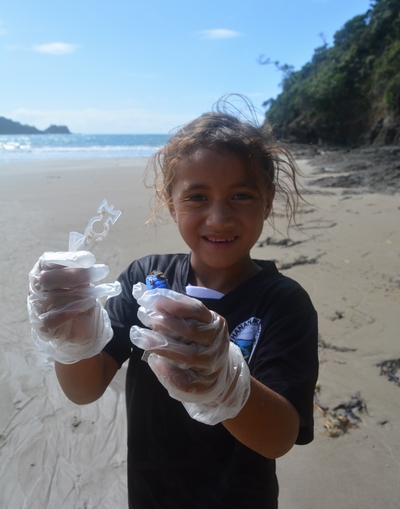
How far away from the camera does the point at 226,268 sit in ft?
4.16

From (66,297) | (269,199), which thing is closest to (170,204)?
(269,199)

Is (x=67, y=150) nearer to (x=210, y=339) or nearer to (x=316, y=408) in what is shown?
(x=316, y=408)

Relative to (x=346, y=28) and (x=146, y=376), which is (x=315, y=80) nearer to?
(x=346, y=28)

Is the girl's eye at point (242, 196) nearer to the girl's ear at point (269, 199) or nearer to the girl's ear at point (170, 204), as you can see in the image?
the girl's ear at point (269, 199)

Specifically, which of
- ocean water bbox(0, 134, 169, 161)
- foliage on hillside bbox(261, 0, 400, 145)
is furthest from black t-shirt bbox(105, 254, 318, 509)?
foliage on hillside bbox(261, 0, 400, 145)

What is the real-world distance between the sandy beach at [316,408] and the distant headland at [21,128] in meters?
65.6

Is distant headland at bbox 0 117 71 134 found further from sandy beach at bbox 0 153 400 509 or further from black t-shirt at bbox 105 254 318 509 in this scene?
black t-shirt at bbox 105 254 318 509

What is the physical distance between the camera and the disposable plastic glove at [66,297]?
0.87 m

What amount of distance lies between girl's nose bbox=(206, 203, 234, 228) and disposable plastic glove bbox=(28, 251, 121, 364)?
1.13 ft

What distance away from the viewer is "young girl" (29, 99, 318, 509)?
2.66ft

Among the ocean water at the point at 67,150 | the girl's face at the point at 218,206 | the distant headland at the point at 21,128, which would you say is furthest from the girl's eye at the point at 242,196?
the distant headland at the point at 21,128

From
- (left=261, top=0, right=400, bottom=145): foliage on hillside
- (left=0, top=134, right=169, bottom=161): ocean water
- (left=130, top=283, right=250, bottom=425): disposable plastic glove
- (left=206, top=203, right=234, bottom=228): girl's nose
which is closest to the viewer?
(left=130, top=283, right=250, bottom=425): disposable plastic glove

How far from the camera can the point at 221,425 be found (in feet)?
3.59

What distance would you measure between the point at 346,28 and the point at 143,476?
3849cm
